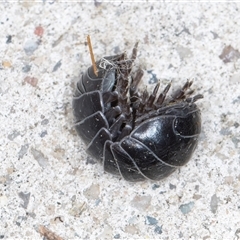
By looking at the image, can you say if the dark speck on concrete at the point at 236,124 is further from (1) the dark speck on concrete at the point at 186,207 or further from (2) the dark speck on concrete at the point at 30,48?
(2) the dark speck on concrete at the point at 30,48

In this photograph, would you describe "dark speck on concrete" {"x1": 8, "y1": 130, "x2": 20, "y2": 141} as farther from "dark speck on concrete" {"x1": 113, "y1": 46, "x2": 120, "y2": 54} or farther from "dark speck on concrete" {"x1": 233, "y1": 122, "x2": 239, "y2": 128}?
"dark speck on concrete" {"x1": 233, "y1": 122, "x2": 239, "y2": 128}

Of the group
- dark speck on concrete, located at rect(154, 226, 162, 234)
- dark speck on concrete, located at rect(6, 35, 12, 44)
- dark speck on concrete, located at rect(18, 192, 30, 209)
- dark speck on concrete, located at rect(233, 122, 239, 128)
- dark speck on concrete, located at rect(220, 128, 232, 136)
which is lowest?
dark speck on concrete, located at rect(154, 226, 162, 234)

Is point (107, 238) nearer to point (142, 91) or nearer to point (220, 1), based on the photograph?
point (142, 91)

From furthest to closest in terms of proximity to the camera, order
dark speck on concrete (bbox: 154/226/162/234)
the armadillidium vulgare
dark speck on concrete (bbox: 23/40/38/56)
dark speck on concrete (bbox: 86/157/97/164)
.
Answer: dark speck on concrete (bbox: 23/40/38/56)
dark speck on concrete (bbox: 86/157/97/164)
dark speck on concrete (bbox: 154/226/162/234)
the armadillidium vulgare

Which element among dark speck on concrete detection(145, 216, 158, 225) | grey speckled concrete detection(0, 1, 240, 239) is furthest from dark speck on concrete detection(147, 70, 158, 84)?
dark speck on concrete detection(145, 216, 158, 225)

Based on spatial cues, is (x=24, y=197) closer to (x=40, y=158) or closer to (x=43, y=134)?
(x=40, y=158)

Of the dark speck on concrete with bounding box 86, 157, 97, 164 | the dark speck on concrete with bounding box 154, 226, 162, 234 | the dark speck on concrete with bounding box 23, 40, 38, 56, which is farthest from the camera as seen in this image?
the dark speck on concrete with bounding box 23, 40, 38, 56

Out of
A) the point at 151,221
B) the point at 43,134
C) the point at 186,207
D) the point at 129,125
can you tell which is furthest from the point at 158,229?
the point at 43,134
